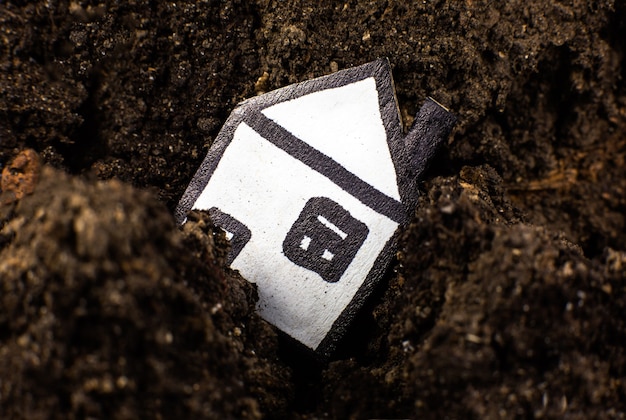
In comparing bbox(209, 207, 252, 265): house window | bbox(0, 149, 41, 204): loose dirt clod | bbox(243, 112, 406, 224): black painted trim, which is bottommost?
bbox(0, 149, 41, 204): loose dirt clod

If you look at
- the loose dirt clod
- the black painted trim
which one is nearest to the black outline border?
the black painted trim

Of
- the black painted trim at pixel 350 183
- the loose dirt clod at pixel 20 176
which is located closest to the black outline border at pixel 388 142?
the black painted trim at pixel 350 183

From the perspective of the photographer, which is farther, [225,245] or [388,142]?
[388,142]

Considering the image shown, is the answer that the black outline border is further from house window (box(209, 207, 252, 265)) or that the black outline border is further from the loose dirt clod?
the loose dirt clod

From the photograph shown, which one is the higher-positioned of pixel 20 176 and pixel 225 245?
pixel 225 245

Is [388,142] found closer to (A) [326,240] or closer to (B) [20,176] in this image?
(A) [326,240]

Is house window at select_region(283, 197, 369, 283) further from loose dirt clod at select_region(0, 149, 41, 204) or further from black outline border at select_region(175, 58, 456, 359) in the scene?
loose dirt clod at select_region(0, 149, 41, 204)

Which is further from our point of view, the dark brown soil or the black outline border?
the black outline border

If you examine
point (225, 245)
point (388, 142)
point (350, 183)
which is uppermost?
point (388, 142)

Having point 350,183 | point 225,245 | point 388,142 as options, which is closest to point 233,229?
point 225,245

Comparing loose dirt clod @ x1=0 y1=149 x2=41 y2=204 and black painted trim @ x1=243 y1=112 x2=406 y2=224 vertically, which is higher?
black painted trim @ x1=243 y1=112 x2=406 y2=224

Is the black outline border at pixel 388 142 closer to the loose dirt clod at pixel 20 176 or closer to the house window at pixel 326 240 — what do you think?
the house window at pixel 326 240
